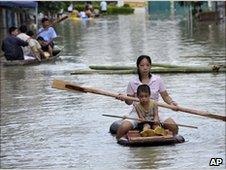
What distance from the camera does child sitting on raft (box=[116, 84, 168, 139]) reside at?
361 inches

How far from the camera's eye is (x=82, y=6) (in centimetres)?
6962

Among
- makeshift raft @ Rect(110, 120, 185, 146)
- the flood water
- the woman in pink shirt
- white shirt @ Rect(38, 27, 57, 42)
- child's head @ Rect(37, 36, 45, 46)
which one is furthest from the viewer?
white shirt @ Rect(38, 27, 57, 42)

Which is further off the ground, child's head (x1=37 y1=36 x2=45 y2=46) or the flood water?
child's head (x1=37 y1=36 x2=45 y2=46)

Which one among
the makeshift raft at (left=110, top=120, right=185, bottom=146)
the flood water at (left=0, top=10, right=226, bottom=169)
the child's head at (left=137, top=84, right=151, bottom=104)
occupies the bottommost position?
the flood water at (left=0, top=10, right=226, bottom=169)

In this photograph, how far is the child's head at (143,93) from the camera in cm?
913

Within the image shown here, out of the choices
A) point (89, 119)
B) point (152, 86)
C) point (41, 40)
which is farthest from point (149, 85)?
point (41, 40)

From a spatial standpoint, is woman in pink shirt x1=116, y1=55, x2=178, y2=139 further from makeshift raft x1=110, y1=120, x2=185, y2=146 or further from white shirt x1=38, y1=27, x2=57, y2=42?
white shirt x1=38, y1=27, x2=57, y2=42

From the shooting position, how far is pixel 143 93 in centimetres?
917

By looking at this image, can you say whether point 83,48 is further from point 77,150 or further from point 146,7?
point 146,7

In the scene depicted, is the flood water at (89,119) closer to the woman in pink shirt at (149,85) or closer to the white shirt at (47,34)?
the woman in pink shirt at (149,85)

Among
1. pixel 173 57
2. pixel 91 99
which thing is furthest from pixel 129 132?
pixel 173 57

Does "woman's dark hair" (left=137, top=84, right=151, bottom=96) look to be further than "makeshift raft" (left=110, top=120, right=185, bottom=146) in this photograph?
No

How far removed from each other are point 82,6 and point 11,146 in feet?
198

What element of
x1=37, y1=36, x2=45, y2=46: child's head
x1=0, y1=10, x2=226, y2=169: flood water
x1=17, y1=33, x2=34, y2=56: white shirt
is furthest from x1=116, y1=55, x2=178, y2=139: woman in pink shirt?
x1=37, y1=36, x2=45, y2=46: child's head
